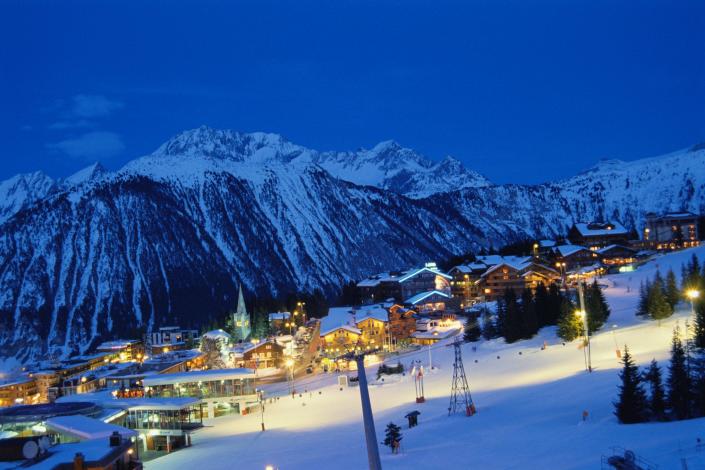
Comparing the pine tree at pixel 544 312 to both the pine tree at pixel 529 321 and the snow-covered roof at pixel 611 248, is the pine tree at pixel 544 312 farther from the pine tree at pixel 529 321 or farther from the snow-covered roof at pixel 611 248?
the snow-covered roof at pixel 611 248

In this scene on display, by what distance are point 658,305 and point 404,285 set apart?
70.2 meters

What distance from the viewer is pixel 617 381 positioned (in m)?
35.2

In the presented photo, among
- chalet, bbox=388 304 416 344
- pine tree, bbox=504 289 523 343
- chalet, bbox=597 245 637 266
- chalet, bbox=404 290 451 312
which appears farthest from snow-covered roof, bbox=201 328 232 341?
chalet, bbox=597 245 637 266

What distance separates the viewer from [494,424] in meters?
32.1

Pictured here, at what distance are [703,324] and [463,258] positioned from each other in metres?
103

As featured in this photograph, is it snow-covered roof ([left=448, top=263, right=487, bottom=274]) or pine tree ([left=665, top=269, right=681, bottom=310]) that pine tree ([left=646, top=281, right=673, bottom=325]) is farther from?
snow-covered roof ([left=448, top=263, right=487, bottom=274])

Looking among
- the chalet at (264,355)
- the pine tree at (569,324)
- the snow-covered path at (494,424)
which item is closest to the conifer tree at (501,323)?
the snow-covered path at (494,424)

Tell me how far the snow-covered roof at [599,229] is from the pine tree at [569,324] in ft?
248

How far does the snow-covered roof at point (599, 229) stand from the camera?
419 feet

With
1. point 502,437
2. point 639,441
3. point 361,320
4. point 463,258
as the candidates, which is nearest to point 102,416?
point 502,437

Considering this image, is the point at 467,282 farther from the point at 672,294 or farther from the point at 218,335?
the point at 672,294

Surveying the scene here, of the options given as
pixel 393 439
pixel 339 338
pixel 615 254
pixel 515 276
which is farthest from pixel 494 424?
pixel 615 254

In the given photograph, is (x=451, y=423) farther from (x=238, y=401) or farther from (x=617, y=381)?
(x=238, y=401)

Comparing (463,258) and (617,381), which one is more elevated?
(463,258)
